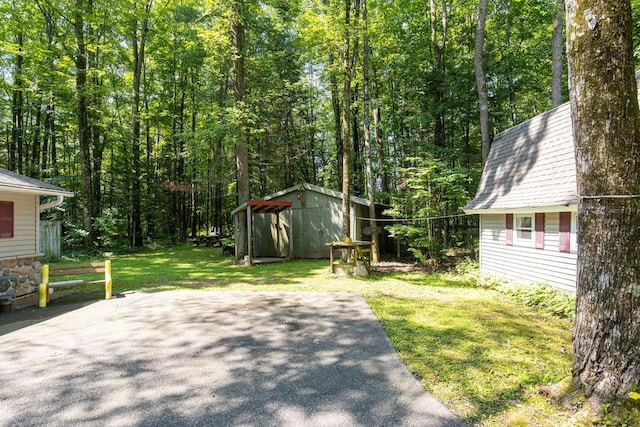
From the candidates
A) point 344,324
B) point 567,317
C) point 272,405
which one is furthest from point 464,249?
point 272,405

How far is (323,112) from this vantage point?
23.3 m

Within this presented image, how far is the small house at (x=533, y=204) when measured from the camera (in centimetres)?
625

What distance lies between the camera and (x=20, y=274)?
6.83m

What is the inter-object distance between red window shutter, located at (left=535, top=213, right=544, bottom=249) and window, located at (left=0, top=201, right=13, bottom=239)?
1111 centimetres

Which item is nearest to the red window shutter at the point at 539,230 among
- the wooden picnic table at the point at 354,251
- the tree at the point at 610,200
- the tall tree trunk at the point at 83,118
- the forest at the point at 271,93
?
the forest at the point at 271,93

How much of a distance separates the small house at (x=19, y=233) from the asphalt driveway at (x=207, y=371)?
143 centimetres

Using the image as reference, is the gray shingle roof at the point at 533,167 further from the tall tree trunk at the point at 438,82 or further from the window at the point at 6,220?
the window at the point at 6,220

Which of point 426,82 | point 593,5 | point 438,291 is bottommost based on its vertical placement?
point 438,291

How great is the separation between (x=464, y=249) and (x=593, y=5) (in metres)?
13.3

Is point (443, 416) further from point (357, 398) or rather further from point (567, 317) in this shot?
point (567, 317)

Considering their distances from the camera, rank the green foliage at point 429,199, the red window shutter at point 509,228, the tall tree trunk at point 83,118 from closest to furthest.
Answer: the red window shutter at point 509,228
the green foliage at point 429,199
the tall tree trunk at point 83,118

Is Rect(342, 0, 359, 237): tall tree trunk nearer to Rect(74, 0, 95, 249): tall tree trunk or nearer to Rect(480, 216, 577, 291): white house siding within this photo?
Rect(480, 216, 577, 291): white house siding

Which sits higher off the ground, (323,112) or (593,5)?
(323,112)

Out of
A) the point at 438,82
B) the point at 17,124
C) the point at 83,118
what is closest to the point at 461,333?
the point at 438,82
